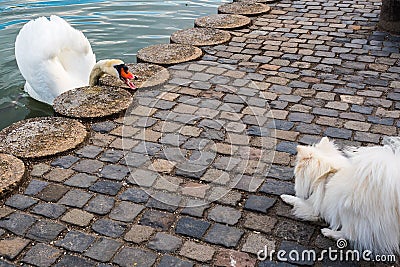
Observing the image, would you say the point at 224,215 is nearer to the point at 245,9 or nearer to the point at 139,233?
the point at 139,233

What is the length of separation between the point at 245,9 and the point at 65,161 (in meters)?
4.82

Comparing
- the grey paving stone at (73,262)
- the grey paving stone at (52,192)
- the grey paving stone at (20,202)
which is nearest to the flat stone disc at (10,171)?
the grey paving stone at (20,202)

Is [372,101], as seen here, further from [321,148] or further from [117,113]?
[117,113]

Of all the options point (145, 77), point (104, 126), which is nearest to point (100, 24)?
point (145, 77)

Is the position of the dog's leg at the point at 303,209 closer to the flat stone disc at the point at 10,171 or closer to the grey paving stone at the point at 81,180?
the grey paving stone at the point at 81,180

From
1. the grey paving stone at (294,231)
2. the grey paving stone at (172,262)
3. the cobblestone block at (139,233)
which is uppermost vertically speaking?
the cobblestone block at (139,233)

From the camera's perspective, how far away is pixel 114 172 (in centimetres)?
426

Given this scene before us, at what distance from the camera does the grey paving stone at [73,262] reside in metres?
3.30

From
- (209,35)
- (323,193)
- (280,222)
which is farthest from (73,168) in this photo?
(209,35)

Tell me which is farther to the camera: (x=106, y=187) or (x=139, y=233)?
(x=106, y=187)

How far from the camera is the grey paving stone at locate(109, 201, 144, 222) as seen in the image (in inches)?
147

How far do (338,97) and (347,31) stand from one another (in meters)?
2.25

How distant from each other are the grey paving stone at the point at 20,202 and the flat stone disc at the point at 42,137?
53 cm

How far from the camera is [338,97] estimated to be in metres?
5.48
